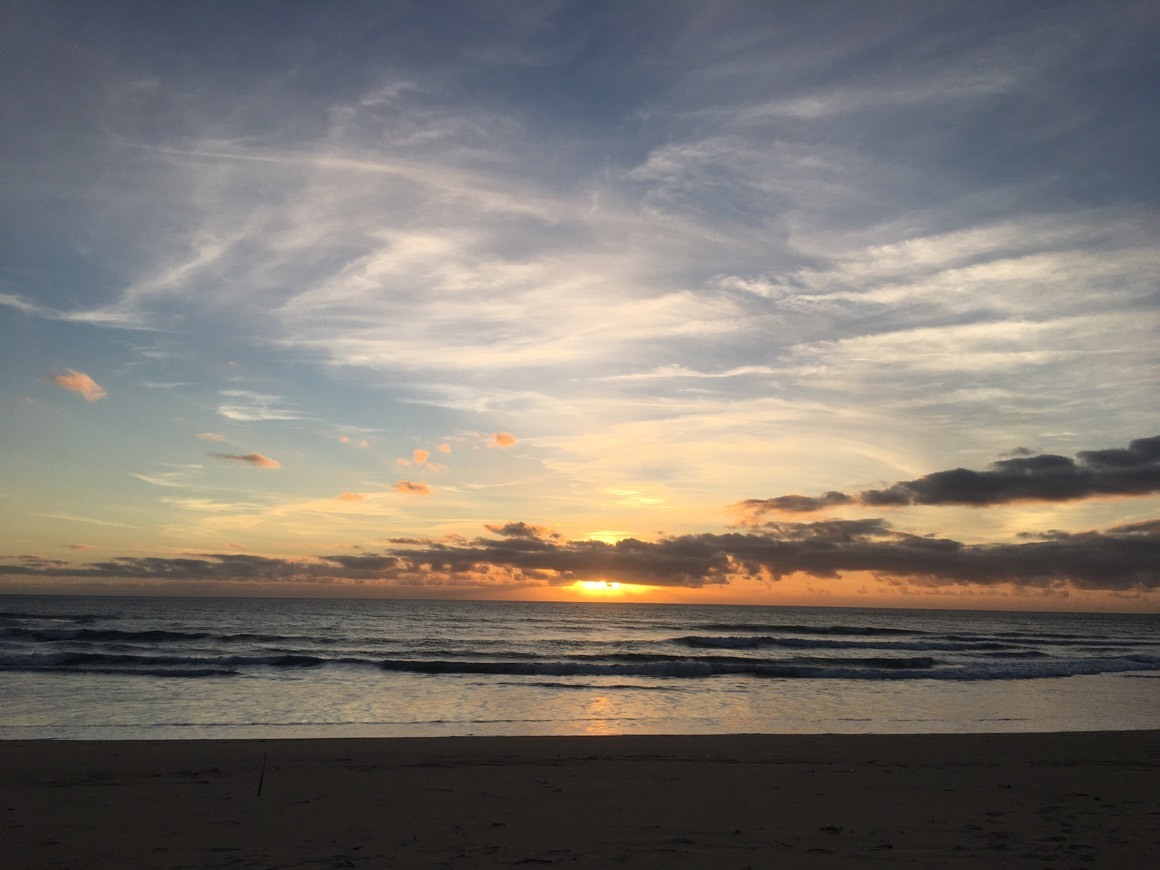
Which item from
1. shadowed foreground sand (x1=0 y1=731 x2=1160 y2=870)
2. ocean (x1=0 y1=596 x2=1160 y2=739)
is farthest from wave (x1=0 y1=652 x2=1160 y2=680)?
shadowed foreground sand (x1=0 y1=731 x2=1160 y2=870)

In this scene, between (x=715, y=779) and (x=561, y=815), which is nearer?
(x=561, y=815)

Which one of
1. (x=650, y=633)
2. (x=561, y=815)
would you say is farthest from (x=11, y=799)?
(x=650, y=633)

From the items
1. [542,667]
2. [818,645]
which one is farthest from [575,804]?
[818,645]

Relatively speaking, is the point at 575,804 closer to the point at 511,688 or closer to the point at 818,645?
the point at 511,688

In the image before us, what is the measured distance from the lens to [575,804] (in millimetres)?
9422

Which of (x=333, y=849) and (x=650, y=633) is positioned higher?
(x=333, y=849)

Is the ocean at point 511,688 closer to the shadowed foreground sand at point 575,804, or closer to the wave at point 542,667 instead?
the wave at point 542,667

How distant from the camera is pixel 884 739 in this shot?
14844mm

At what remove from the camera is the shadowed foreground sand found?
24.3ft

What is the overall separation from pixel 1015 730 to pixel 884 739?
15.5 feet

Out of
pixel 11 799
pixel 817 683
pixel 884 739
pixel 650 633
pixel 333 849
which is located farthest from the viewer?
pixel 650 633

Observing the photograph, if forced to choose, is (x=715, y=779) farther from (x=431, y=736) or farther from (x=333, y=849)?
(x=431, y=736)

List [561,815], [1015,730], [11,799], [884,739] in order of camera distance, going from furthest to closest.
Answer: [1015,730] → [884,739] → [11,799] → [561,815]

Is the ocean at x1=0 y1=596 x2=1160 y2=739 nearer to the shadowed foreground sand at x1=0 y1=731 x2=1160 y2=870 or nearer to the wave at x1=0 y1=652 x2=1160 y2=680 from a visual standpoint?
the wave at x1=0 y1=652 x2=1160 y2=680
